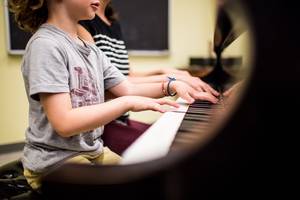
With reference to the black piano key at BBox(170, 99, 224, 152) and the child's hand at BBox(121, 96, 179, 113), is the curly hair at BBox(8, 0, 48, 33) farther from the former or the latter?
the black piano key at BBox(170, 99, 224, 152)

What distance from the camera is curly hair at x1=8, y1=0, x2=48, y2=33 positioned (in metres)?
0.85

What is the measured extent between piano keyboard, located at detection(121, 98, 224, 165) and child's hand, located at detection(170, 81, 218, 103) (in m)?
0.03

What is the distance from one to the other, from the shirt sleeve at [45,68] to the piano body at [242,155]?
33 centimetres

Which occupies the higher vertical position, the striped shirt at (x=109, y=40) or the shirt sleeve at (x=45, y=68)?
the striped shirt at (x=109, y=40)

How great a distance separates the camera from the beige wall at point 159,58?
2342 mm

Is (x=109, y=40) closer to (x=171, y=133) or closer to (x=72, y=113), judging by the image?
(x=72, y=113)

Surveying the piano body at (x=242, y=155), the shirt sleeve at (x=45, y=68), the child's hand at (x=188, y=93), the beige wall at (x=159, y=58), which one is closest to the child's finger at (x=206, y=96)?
the child's hand at (x=188, y=93)

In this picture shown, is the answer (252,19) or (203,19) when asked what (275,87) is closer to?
(252,19)

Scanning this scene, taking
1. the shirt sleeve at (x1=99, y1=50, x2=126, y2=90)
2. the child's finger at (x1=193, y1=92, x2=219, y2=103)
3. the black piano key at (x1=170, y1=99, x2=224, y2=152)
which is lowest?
the black piano key at (x1=170, y1=99, x2=224, y2=152)

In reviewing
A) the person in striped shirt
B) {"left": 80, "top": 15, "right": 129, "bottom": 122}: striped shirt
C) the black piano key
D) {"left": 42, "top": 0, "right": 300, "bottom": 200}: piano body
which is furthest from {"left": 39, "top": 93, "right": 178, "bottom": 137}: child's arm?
{"left": 80, "top": 15, "right": 129, "bottom": 122}: striped shirt

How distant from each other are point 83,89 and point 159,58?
91.7 inches

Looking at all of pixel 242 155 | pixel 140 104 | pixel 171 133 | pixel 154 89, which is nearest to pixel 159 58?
pixel 154 89

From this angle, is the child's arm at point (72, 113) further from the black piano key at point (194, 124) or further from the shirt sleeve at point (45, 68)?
the black piano key at point (194, 124)

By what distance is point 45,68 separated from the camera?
2.19 ft
